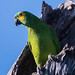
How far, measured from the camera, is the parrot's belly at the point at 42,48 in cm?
395

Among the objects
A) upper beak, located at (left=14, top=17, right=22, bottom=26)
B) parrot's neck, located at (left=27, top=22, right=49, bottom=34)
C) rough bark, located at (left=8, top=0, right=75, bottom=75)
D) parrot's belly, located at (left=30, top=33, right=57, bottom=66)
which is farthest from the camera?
upper beak, located at (left=14, top=17, right=22, bottom=26)

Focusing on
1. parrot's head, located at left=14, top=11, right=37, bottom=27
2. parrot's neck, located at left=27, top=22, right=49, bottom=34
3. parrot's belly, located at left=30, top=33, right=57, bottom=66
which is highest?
parrot's head, located at left=14, top=11, right=37, bottom=27

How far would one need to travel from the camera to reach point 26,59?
14.3ft

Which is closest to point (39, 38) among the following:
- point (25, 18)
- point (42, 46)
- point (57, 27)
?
point (42, 46)

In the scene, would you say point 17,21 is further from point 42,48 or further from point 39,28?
point 42,48

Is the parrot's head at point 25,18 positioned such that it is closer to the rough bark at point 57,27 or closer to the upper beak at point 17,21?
the upper beak at point 17,21

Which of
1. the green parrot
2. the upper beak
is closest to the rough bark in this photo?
the green parrot

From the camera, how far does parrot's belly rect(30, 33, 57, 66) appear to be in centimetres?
395

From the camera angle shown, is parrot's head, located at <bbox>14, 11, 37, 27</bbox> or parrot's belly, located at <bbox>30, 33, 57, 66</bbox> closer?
parrot's belly, located at <bbox>30, 33, 57, 66</bbox>

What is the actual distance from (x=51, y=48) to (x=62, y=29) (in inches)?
26.2

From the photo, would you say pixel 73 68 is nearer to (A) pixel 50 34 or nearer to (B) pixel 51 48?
(B) pixel 51 48

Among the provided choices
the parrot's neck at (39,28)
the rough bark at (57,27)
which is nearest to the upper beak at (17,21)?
the parrot's neck at (39,28)

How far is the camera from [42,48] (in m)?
→ 3.98

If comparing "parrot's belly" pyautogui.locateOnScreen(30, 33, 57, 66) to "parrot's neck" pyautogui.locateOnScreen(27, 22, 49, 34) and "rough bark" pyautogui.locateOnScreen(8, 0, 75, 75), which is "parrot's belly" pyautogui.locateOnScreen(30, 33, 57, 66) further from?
"rough bark" pyautogui.locateOnScreen(8, 0, 75, 75)
